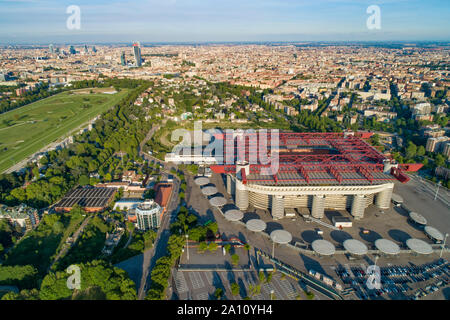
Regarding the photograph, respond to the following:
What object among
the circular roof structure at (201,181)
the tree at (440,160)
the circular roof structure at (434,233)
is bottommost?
the circular roof structure at (434,233)

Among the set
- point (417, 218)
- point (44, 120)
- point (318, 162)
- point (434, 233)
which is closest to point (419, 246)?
point (434, 233)

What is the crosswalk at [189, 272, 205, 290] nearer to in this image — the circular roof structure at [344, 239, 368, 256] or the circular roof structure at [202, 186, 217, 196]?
the circular roof structure at [202, 186, 217, 196]

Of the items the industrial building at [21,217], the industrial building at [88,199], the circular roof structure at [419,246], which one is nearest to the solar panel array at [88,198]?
the industrial building at [88,199]

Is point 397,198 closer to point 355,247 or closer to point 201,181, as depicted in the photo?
point 355,247

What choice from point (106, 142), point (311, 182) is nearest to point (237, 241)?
point (311, 182)

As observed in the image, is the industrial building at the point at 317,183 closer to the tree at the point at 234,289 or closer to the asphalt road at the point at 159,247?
the asphalt road at the point at 159,247

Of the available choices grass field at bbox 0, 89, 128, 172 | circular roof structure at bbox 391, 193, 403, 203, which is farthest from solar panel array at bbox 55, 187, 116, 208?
circular roof structure at bbox 391, 193, 403, 203

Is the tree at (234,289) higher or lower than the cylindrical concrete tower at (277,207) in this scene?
lower

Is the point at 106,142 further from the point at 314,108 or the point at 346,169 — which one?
the point at 314,108
